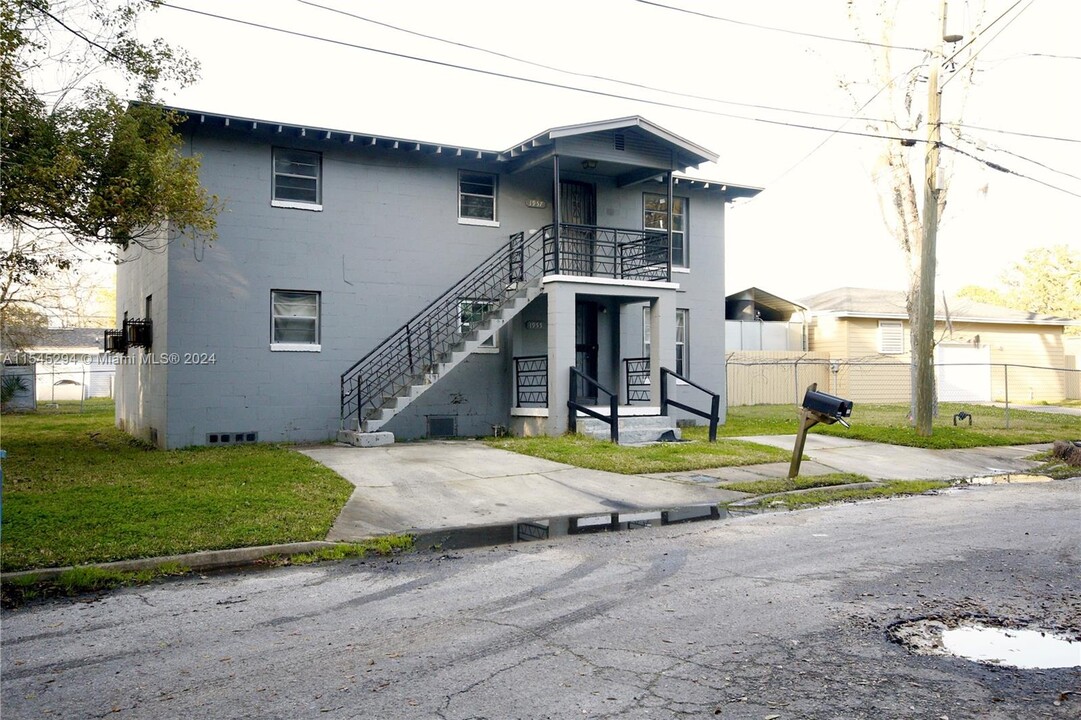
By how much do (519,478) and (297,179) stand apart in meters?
8.60

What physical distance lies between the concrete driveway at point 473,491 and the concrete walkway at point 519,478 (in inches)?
0.5

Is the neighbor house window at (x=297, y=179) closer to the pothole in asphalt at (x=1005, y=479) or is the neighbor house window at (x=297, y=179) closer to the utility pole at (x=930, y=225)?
the utility pole at (x=930, y=225)

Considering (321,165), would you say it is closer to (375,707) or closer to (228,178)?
(228,178)

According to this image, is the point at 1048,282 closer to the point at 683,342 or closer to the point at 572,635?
the point at 683,342

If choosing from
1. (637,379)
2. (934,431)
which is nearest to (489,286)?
Answer: (637,379)

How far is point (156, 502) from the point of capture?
385 inches

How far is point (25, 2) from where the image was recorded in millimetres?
11805

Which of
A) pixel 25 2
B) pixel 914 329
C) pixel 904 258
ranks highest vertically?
pixel 25 2

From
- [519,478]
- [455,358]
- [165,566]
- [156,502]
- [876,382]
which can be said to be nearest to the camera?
[165,566]

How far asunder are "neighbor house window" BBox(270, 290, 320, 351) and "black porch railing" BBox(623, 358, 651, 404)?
24.2 ft

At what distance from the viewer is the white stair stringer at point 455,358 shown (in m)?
16.3

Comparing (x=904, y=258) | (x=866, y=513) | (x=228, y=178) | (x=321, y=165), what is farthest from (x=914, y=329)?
(x=228, y=178)

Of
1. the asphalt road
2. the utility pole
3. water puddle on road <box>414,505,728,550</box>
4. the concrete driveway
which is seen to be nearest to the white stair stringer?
the concrete driveway

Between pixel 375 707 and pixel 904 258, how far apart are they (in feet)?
75.4
